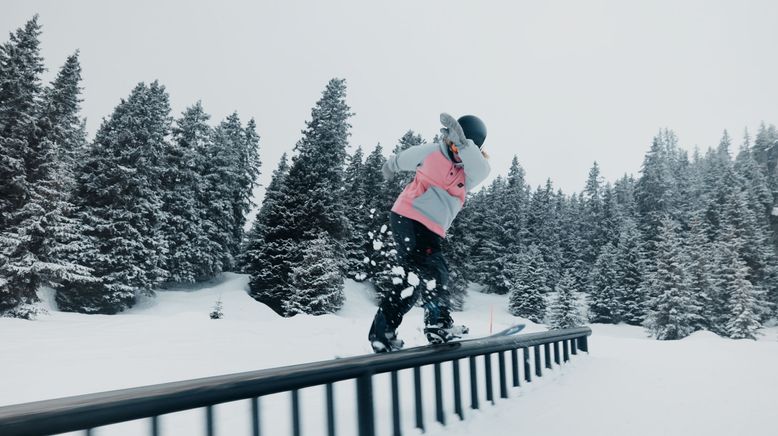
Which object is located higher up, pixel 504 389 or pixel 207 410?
pixel 207 410

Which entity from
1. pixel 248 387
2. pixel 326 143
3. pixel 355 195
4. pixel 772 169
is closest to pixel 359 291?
pixel 355 195

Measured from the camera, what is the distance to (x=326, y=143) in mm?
30438

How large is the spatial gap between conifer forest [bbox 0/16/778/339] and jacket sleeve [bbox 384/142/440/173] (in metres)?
7.85

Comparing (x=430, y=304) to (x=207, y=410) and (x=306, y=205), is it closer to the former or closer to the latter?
(x=207, y=410)

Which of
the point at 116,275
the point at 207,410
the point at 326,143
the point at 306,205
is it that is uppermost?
the point at 326,143

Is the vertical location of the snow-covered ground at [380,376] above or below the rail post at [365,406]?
below

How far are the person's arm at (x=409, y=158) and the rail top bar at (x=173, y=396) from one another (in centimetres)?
175

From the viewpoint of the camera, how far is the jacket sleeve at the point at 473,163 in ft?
12.1

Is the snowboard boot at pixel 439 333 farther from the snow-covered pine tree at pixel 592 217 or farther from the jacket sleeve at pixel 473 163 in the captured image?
the snow-covered pine tree at pixel 592 217

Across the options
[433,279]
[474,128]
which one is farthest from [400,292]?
[474,128]

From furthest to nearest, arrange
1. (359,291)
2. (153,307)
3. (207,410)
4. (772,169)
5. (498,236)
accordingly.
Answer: (772,169), (498,236), (359,291), (153,307), (207,410)

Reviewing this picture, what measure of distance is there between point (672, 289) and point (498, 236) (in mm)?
19552


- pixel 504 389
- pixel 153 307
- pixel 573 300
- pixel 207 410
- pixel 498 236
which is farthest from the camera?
pixel 498 236

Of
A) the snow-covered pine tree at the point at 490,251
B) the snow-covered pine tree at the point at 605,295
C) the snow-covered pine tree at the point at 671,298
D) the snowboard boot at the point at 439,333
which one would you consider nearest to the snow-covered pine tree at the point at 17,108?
the snowboard boot at the point at 439,333
